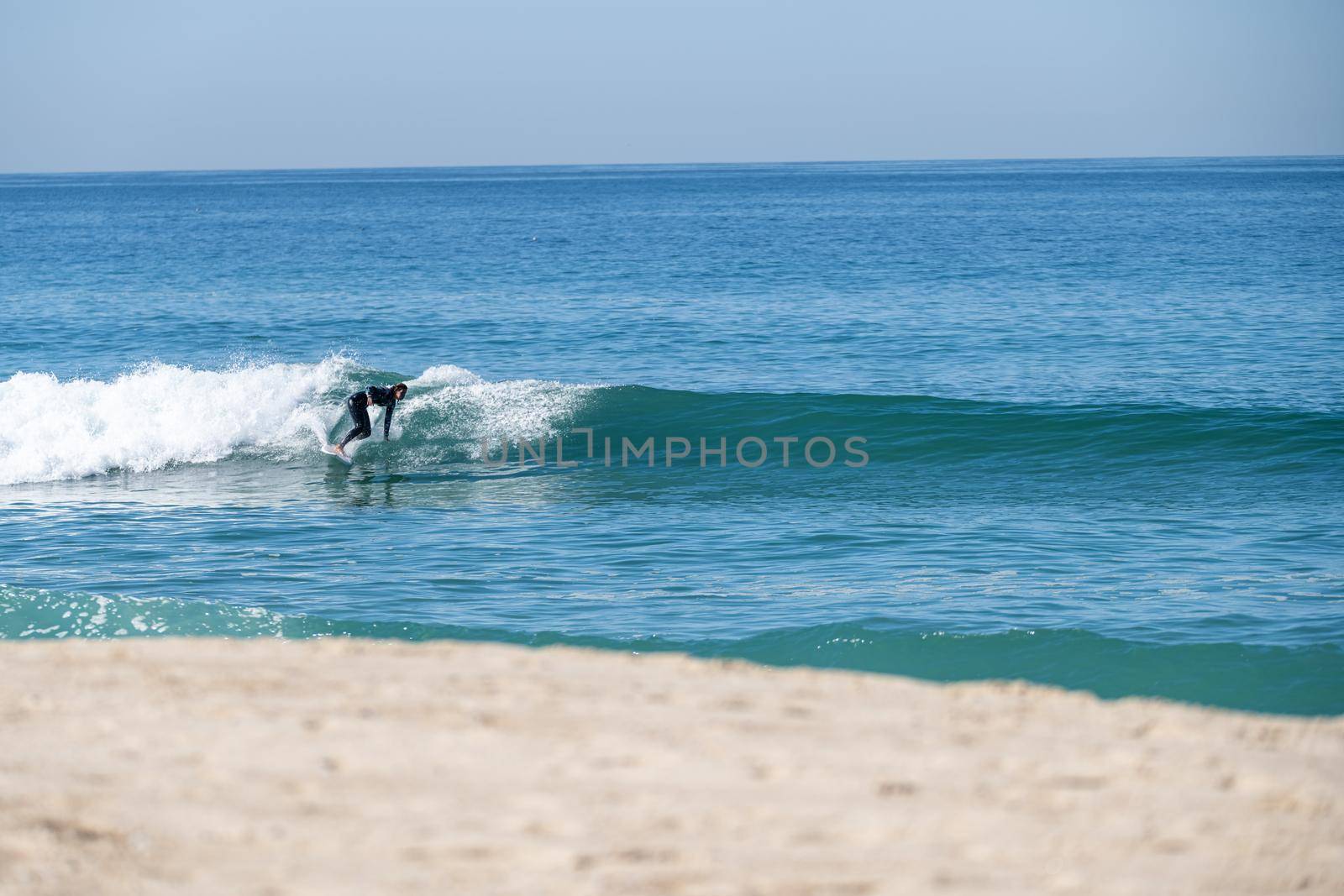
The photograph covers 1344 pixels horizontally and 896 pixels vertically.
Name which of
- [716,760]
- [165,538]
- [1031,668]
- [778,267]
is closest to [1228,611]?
[1031,668]

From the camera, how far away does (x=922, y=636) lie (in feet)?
31.1

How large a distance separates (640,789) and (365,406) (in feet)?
45.5

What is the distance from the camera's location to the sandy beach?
4168 millimetres

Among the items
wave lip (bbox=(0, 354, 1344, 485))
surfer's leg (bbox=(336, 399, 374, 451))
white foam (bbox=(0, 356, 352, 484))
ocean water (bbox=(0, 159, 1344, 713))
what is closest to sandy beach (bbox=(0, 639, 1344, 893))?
ocean water (bbox=(0, 159, 1344, 713))

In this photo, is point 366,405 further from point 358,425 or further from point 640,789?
point 640,789

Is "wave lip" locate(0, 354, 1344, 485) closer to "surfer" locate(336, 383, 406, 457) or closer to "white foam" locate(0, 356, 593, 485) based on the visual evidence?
"white foam" locate(0, 356, 593, 485)

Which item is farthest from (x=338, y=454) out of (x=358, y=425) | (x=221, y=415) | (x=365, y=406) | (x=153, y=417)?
(x=153, y=417)

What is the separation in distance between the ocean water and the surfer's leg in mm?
526

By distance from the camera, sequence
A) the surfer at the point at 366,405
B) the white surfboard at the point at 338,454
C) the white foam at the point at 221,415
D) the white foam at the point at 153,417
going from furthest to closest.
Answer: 1. the white surfboard at the point at 338,454
2. the white foam at the point at 221,415
3. the white foam at the point at 153,417
4. the surfer at the point at 366,405

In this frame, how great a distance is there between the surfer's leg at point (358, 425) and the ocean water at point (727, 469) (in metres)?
0.53

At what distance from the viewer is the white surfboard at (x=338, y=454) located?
59.2 ft

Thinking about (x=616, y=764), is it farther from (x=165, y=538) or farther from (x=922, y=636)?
(x=165, y=538)

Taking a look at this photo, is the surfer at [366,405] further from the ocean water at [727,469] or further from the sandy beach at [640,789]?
the sandy beach at [640,789]

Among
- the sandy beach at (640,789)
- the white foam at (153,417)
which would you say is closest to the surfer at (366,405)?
the white foam at (153,417)
